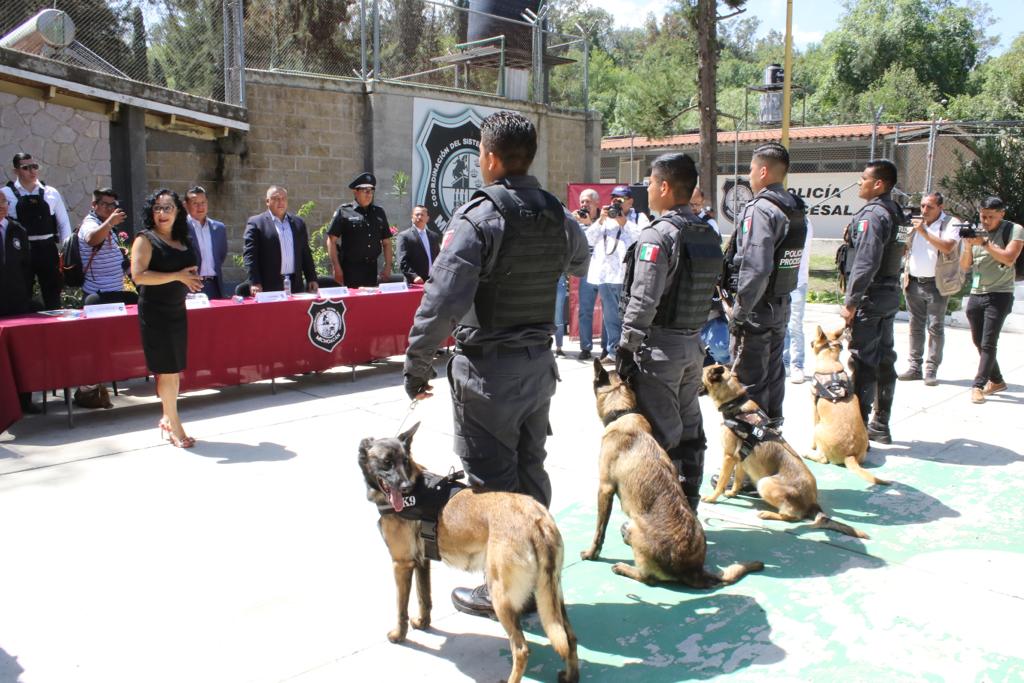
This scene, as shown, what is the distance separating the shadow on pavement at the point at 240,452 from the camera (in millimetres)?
5582

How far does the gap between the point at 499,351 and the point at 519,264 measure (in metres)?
0.37

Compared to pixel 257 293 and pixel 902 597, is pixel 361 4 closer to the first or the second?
pixel 257 293

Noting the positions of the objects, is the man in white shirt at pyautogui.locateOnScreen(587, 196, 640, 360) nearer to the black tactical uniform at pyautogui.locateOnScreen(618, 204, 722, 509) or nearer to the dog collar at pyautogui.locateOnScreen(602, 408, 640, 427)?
the black tactical uniform at pyautogui.locateOnScreen(618, 204, 722, 509)

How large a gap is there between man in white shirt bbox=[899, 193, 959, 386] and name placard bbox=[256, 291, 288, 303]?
6.29 metres

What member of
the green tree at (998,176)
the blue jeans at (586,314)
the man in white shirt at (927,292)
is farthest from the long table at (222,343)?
the green tree at (998,176)

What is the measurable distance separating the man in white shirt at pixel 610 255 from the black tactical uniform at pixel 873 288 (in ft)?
9.81

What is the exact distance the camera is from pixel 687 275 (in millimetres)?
4055

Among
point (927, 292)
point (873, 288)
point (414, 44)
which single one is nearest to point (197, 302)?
point (873, 288)

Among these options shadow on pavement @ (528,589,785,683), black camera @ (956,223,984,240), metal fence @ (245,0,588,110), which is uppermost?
metal fence @ (245,0,588,110)

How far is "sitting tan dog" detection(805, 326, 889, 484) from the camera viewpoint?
17.2ft

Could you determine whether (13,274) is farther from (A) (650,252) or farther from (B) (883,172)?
(B) (883,172)

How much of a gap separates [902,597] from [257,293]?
5.96m

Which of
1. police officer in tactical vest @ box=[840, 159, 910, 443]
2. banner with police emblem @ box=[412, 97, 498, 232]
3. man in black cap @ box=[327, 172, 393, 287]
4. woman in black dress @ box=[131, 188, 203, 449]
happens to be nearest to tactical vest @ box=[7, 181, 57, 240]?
woman in black dress @ box=[131, 188, 203, 449]

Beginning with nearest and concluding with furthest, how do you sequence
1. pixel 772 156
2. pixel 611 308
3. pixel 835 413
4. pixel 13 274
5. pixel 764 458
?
1. pixel 764 458
2. pixel 772 156
3. pixel 835 413
4. pixel 13 274
5. pixel 611 308
